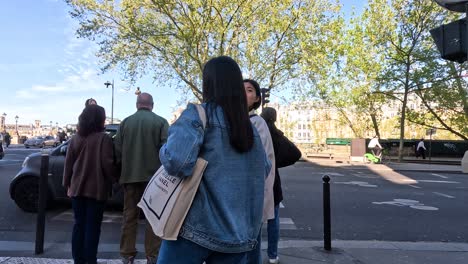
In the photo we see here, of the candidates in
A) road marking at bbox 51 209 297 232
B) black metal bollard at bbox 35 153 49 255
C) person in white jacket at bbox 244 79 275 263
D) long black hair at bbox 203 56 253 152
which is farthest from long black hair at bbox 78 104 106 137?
road marking at bbox 51 209 297 232

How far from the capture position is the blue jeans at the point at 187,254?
205 centimetres

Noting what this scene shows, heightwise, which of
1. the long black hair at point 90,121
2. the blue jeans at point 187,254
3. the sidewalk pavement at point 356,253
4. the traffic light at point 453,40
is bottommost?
the sidewalk pavement at point 356,253

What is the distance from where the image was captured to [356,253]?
18.0 feet

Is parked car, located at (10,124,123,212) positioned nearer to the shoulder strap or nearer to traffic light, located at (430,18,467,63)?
traffic light, located at (430,18,467,63)

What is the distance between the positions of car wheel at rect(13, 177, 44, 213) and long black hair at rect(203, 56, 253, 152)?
6684 millimetres

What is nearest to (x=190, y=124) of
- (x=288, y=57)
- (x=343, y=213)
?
(x=343, y=213)

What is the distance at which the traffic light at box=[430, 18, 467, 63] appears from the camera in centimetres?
416

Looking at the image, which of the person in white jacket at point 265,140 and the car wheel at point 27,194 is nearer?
the person in white jacket at point 265,140

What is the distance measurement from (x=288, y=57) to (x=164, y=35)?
903 centimetres

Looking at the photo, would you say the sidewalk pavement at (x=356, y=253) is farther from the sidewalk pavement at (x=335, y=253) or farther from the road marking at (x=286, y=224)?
the road marking at (x=286, y=224)

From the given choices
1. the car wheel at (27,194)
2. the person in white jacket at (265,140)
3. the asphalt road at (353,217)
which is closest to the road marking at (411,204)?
the asphalt road at (353,217)

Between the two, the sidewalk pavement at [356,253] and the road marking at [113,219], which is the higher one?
the road marking at [113,219]

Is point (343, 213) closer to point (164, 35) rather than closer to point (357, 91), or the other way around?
point (164, 35)

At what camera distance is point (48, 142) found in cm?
5253
